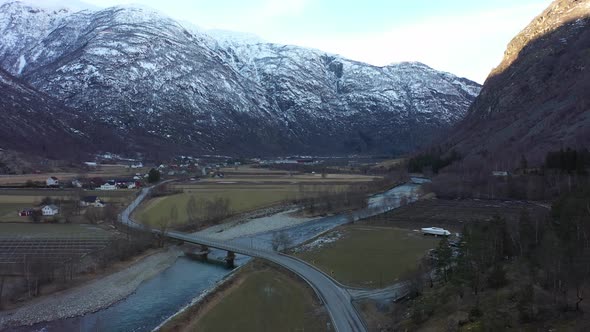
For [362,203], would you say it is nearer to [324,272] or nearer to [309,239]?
[309,239]

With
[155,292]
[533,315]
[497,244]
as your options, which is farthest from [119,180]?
[533,315]

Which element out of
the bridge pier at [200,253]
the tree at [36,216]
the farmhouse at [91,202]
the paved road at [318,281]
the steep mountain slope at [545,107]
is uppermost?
the steep mountain slope at [545,107]

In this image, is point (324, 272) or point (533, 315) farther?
point (324, 272)

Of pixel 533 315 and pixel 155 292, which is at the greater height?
pixel 533 315

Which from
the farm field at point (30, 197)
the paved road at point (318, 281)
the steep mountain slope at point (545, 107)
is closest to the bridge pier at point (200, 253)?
the paved road at point (318, 281)

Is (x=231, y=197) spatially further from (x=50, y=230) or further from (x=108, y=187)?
(x=50, y=230)

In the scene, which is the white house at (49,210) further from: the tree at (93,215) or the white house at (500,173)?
the white house at (500,173)

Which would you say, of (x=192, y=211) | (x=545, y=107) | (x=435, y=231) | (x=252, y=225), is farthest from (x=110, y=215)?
(x=545, y=107)
